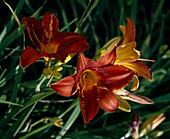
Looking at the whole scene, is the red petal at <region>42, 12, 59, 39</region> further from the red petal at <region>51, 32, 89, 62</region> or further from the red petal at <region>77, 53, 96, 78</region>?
the red petal at <region>77, 53, 96, 78</region>

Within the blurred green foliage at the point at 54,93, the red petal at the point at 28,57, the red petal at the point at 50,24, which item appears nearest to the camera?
the red petal at the point at 28,57

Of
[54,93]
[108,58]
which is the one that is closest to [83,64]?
[108,58]

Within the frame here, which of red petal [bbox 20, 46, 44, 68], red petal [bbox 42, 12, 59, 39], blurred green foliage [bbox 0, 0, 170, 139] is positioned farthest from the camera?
blurred green foliage [bbox 0, 0, 170, 139]

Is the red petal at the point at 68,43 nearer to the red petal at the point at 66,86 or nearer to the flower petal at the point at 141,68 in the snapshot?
the red petal at the point at 66,86

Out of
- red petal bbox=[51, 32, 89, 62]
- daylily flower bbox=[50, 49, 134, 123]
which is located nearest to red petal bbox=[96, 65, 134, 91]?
daylily flower bbox=[50, 49, 134, 123]

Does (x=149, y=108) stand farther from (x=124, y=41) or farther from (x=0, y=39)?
(x=0, y=39)

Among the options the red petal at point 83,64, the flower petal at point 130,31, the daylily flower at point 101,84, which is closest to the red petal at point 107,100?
the daylily flower at point 101,84

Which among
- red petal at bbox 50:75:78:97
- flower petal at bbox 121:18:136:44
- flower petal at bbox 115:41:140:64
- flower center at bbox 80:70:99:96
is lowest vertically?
red petal at bbox 50:75:78:97
